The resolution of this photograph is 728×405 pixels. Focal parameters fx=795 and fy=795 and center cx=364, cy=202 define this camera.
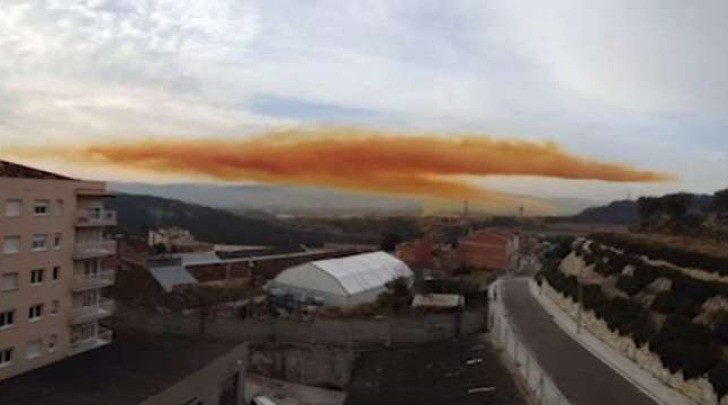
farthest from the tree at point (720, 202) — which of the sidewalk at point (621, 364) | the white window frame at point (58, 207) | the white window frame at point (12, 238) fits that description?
the white window frame at point (12, 238)

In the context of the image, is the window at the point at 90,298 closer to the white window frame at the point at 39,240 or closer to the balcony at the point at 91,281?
the balcony at the point at 91,281

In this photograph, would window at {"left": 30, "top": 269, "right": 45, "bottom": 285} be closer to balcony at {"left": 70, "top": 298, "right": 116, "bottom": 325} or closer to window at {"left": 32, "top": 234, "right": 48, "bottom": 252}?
window at {"left": 32, "top": 234, "right": 48, "bottom": 252}

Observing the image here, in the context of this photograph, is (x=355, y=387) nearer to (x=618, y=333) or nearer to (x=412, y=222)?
(x=618, y=333)

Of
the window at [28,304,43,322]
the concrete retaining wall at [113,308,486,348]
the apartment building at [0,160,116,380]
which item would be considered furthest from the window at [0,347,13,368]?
the concrete retaining wall at [113,308,486,348]

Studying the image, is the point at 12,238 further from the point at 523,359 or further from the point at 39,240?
the point at 523,359

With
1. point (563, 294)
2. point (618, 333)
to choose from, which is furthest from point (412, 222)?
point (618, 333)

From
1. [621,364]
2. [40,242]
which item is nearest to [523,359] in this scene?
[621,364]
